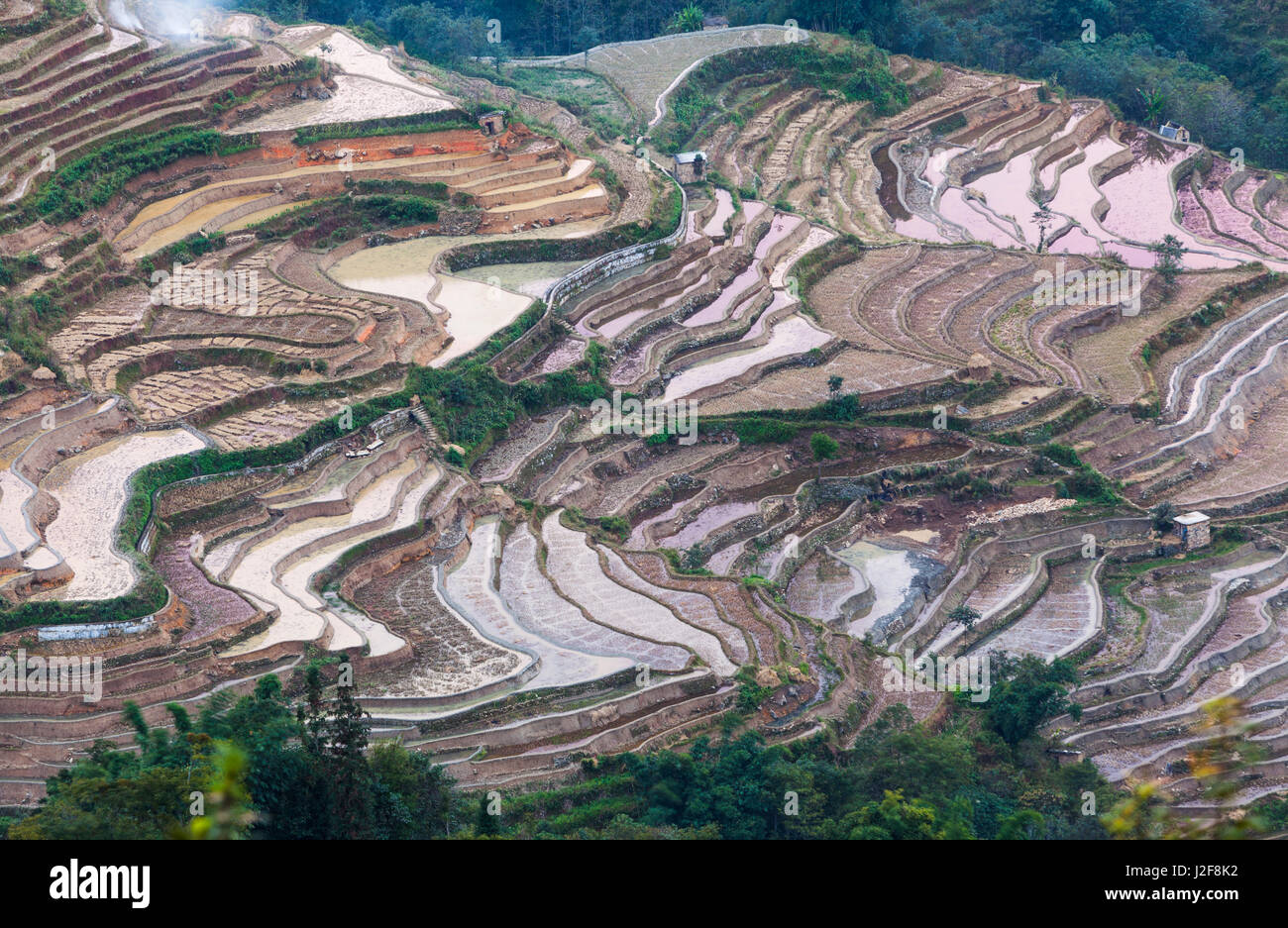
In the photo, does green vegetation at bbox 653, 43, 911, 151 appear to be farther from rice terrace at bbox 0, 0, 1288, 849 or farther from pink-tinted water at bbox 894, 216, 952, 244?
pink-tinted water at bbox 894, 216, 952, 244

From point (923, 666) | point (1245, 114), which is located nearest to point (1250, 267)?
→ point (1245, 114)

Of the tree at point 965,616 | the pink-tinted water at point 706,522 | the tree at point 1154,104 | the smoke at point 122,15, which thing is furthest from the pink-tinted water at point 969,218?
the smoke at point 122,15

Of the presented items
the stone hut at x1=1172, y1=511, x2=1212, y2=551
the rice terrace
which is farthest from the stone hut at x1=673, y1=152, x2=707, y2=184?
the stone hut at x1=1172, y1=511, x2=1212, y2=551

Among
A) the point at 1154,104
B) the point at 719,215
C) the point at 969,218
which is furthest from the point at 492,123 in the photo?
the point at 1154,104

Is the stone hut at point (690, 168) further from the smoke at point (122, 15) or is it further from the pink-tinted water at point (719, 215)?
the smoke at point (122, 15)

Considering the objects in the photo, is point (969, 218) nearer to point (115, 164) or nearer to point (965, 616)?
point (965, 616)

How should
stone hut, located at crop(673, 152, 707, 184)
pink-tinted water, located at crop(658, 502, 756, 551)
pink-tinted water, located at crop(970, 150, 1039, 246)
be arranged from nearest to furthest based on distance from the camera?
pink-tinted water, located at crop(658, 502, 756, 551) → stone hut, located at crop(673, 152, 707, 184) → pink-tinted water, located at crop(970, 150, 1039, 246)
